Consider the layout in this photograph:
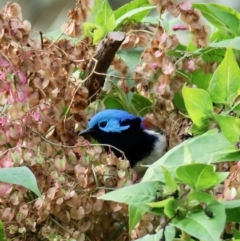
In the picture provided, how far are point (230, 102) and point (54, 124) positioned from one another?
0.40m

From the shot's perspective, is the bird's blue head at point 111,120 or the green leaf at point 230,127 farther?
the bird's blue head at point 111,120

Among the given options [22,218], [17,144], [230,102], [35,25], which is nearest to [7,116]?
[17,144]

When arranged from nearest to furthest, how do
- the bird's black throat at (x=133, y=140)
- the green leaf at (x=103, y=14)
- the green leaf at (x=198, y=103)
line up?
the green leaf at (x=198, y=103), the green leaf at (x=103, y=14), the bird's black throat at (x=133, y=140)

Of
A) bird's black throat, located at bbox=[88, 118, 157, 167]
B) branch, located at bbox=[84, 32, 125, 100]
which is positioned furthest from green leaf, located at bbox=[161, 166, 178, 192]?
bird's black throat, located at bbox=[88, 118, 157, 167]

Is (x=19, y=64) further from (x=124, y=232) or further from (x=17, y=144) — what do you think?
(x=124, y=232)

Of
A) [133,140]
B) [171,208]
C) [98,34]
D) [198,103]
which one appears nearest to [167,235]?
[171,208]

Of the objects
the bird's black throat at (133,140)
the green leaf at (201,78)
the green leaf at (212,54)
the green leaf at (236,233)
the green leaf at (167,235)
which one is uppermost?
the green leaf at (167,235)

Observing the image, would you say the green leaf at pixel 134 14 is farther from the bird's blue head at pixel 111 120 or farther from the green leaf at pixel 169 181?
the green leaf at pixel 169 181

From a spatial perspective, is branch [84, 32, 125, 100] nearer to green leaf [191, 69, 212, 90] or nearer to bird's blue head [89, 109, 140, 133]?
bird's blue head [89, 109, 140, 133]

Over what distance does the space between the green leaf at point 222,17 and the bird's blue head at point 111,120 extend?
Result: 0.31 m

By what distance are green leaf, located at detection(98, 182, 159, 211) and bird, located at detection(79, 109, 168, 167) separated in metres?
0.66

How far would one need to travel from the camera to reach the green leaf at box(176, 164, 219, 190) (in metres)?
1.03

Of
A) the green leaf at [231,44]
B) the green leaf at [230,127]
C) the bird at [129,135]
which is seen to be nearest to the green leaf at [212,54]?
the green leaf at [231,44]

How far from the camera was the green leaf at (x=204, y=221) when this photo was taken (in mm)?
975
